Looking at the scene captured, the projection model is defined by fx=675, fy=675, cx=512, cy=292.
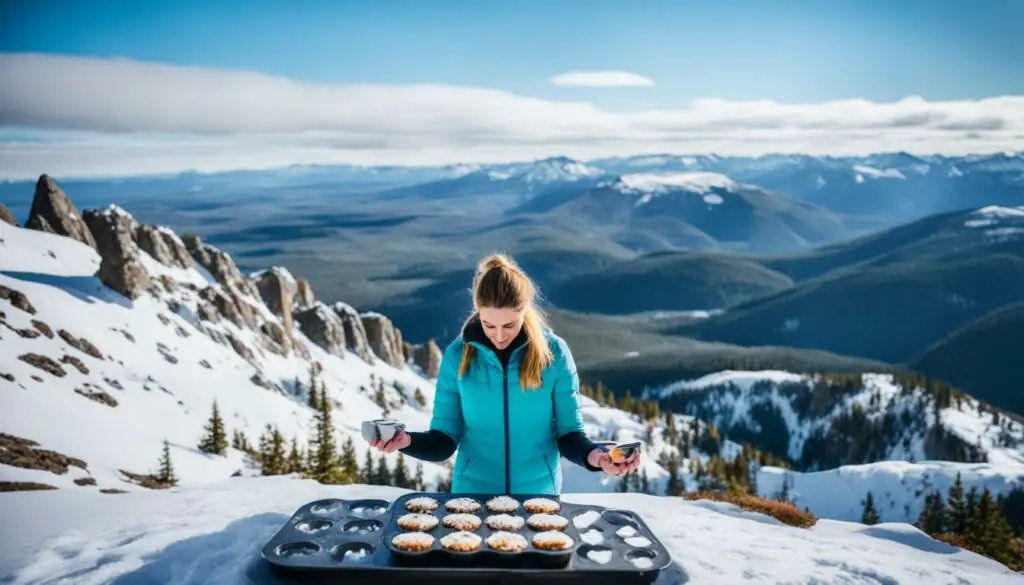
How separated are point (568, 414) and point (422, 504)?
2.56 m

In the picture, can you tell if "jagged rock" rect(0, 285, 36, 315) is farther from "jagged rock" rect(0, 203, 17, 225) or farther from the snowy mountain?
"jagged rock" rect(0, 203, 17, 225)

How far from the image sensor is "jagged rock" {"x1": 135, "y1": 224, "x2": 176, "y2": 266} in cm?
11394

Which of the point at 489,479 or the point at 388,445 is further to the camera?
the point at 489,479

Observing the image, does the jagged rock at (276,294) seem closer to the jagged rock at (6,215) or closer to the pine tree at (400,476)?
the jagged rock at (6,215)

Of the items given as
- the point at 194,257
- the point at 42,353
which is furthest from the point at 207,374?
the point at 194,257

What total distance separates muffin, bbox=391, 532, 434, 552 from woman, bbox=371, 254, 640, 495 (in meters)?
1.59

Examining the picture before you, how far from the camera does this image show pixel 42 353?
208 ft

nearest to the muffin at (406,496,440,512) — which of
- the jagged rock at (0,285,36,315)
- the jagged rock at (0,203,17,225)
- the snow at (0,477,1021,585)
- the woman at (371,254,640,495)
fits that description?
the woman at (371,254,640,495)

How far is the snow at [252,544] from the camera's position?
9617mm

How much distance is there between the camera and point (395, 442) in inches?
385

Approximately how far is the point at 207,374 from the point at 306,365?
34.8m

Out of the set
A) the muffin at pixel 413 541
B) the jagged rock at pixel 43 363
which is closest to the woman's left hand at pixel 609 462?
the muffin at pixel 413 541

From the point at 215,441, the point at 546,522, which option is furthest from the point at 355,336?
the point at 546,522

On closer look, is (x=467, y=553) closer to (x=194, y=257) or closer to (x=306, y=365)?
(x=306, y=365)
